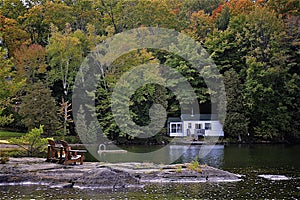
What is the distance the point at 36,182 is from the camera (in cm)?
1756

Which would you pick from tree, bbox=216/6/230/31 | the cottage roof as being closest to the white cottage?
the cottage roof

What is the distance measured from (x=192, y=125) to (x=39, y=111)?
1745cm

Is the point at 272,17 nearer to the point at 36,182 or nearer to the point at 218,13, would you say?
the point at 218,13

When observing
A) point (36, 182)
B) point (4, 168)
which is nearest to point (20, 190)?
point (36, 182)

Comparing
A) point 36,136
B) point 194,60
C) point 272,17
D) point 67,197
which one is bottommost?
point 67,197

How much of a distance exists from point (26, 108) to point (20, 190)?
992 inches

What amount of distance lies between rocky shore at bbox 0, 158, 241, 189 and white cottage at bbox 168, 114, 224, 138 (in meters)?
28.1

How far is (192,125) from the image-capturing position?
49.3 meters

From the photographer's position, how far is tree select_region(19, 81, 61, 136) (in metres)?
40.1

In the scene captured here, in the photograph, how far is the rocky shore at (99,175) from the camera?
17.4m

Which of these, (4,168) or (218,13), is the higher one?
(218,13)

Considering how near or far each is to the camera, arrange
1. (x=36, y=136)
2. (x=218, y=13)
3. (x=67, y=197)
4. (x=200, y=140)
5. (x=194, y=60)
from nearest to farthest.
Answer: (x=67, y=197) → (x=36, y=136) → (x=200, y=140) → (x=194, y=60) → (x=218, y=13)

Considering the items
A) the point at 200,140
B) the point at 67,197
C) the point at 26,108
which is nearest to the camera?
the point at 67,197

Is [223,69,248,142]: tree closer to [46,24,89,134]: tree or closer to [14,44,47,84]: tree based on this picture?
[46,24,89,134]: tree
